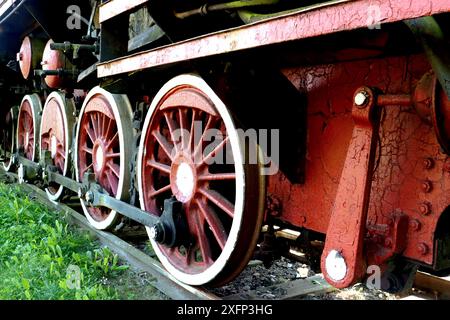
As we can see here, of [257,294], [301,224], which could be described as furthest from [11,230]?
[301,224]

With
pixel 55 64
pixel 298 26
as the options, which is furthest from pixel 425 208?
pixel 55 64

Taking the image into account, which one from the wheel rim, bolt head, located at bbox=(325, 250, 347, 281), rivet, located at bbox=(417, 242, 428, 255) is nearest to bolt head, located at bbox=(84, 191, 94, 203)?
bolt head, located at bbox=(325, 250, 347, 281)

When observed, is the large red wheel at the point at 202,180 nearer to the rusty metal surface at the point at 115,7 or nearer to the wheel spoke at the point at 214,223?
the wheel spoke at the point at 214,223

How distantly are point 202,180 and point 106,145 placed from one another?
1485mm

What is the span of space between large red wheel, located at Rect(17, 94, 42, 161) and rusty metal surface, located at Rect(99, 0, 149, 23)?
3015mm

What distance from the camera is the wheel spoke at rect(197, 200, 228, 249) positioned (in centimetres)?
223

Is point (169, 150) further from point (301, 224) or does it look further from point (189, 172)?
point (301, 224)

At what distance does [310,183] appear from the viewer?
2107 millimetres

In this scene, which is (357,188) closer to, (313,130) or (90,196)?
(313,130)

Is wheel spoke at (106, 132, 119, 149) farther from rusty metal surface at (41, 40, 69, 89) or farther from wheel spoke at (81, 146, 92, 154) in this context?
rusty metal surface at (41, 40, 69, 89)

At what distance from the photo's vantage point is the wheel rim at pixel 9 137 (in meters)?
6.49

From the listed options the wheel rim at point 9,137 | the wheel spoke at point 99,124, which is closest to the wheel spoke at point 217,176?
the wheel spoke at point 99,124

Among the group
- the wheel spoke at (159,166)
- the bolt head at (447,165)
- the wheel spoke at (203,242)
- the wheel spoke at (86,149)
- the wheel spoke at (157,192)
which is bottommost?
the wheel spoke at (203,242)

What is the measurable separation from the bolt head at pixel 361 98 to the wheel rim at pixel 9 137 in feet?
19.1
